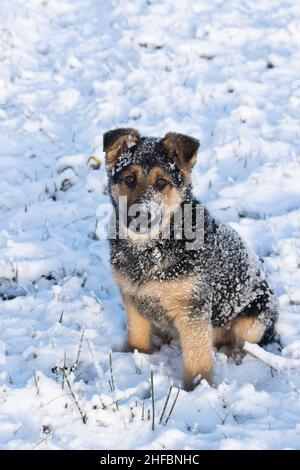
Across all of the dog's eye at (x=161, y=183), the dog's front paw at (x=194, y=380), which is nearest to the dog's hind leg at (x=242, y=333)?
the dog's front paw at (x=194, y=380)

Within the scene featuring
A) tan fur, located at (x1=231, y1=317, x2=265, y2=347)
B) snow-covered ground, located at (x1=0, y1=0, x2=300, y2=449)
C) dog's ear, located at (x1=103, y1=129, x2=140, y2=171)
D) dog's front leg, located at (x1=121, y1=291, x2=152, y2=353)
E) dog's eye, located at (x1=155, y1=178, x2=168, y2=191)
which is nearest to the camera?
snow-covered ground, located at (x1=0, y1=0, x2=300, y2=449)

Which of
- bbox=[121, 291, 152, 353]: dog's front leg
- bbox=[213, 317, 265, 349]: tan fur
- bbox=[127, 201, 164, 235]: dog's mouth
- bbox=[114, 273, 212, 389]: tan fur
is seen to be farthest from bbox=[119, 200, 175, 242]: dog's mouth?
bbox=[213, 317, 265, 349]: tan fur

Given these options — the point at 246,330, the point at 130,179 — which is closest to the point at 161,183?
the point at 130,179

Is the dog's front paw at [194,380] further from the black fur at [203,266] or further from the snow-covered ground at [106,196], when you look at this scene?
the black fur at [203,266]

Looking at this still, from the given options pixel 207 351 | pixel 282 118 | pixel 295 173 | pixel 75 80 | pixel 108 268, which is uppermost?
pixel 75 80

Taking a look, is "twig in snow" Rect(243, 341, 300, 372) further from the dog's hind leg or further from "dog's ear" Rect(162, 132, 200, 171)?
"dog's ear" Rect(162, 132, 200, 171)

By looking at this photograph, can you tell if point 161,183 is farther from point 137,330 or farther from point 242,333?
point 242,333

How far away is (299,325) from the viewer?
17.2 feet

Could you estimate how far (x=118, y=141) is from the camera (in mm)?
4727

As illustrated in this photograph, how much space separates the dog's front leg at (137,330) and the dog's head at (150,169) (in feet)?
2.42

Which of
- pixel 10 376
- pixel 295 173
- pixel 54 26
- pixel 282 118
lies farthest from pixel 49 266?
pixel 54 26

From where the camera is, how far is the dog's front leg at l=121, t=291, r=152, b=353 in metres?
4.96

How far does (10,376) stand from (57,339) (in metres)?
0.63
